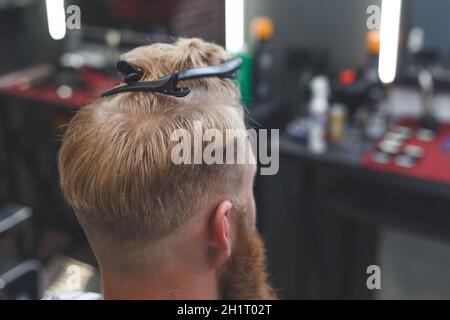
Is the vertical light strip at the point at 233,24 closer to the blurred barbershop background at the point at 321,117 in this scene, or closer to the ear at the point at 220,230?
the blurred barbershop background at the point at 321,117

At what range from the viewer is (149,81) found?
34.9 inches

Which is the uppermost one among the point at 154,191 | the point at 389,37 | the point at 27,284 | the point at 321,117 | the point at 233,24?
the point at 233,24

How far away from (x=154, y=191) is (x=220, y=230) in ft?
0.36

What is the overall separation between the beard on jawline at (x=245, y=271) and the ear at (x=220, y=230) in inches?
3.2

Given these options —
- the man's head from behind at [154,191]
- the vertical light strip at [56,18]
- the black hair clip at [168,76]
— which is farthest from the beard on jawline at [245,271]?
the vertical light strip at [56,18]

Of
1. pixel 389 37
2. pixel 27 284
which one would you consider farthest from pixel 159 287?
pixel 389 37

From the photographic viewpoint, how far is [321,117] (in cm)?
228

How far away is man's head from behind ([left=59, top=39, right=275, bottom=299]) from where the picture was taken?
0.83m

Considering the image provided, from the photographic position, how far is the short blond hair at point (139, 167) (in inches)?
32.5

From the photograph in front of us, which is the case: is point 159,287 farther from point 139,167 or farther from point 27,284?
point 27,284

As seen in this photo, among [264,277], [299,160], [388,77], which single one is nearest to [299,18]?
[388,77]

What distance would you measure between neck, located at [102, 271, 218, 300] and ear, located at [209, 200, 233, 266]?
55 mm

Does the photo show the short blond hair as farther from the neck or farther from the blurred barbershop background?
the blurred barbershop background

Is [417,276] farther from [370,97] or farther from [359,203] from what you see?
[370,97]
